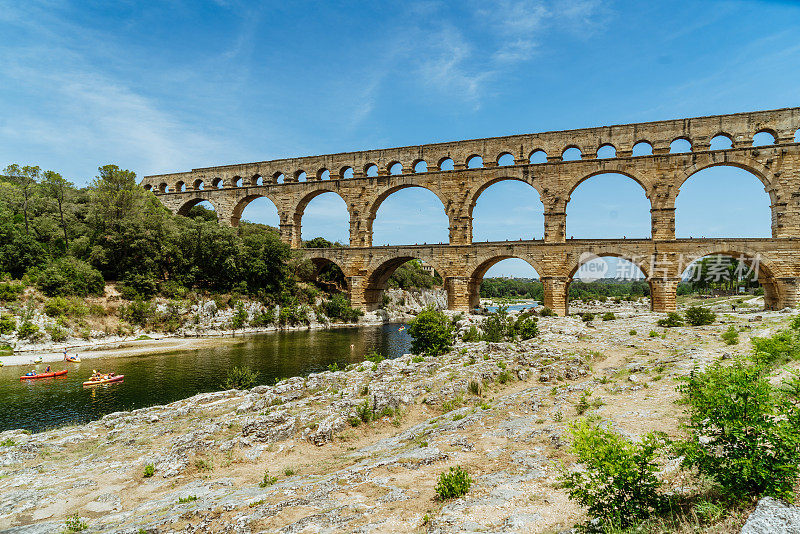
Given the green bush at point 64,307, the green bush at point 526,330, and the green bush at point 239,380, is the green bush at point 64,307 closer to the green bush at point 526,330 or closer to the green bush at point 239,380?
the green bush at point 239,380

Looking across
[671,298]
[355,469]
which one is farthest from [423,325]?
[671,298]

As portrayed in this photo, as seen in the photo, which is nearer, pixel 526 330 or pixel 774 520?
pixel 774 520

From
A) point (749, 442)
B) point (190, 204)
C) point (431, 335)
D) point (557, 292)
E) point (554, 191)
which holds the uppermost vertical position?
point (190, 204)

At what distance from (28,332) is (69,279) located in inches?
194

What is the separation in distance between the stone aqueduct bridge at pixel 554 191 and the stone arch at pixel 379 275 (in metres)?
0.11

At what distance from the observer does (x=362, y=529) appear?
4598 mm

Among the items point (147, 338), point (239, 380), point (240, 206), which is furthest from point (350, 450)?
point (240, 206)

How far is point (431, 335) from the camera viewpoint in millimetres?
18875

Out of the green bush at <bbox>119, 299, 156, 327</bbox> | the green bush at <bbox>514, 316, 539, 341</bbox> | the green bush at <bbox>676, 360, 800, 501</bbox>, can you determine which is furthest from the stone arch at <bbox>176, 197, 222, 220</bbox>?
the green bush at <bbox>676, 360, 800, 501</bbox>

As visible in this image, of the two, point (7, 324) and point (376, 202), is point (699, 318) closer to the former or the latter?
point (376, 202)

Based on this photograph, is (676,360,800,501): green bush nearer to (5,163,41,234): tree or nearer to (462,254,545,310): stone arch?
→ (462,254,545,310): stone arch

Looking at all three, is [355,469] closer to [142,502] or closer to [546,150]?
[142,502]

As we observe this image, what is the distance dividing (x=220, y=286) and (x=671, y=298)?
113 ft

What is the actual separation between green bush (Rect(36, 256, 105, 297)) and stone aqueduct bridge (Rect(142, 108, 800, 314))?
13.0 m
